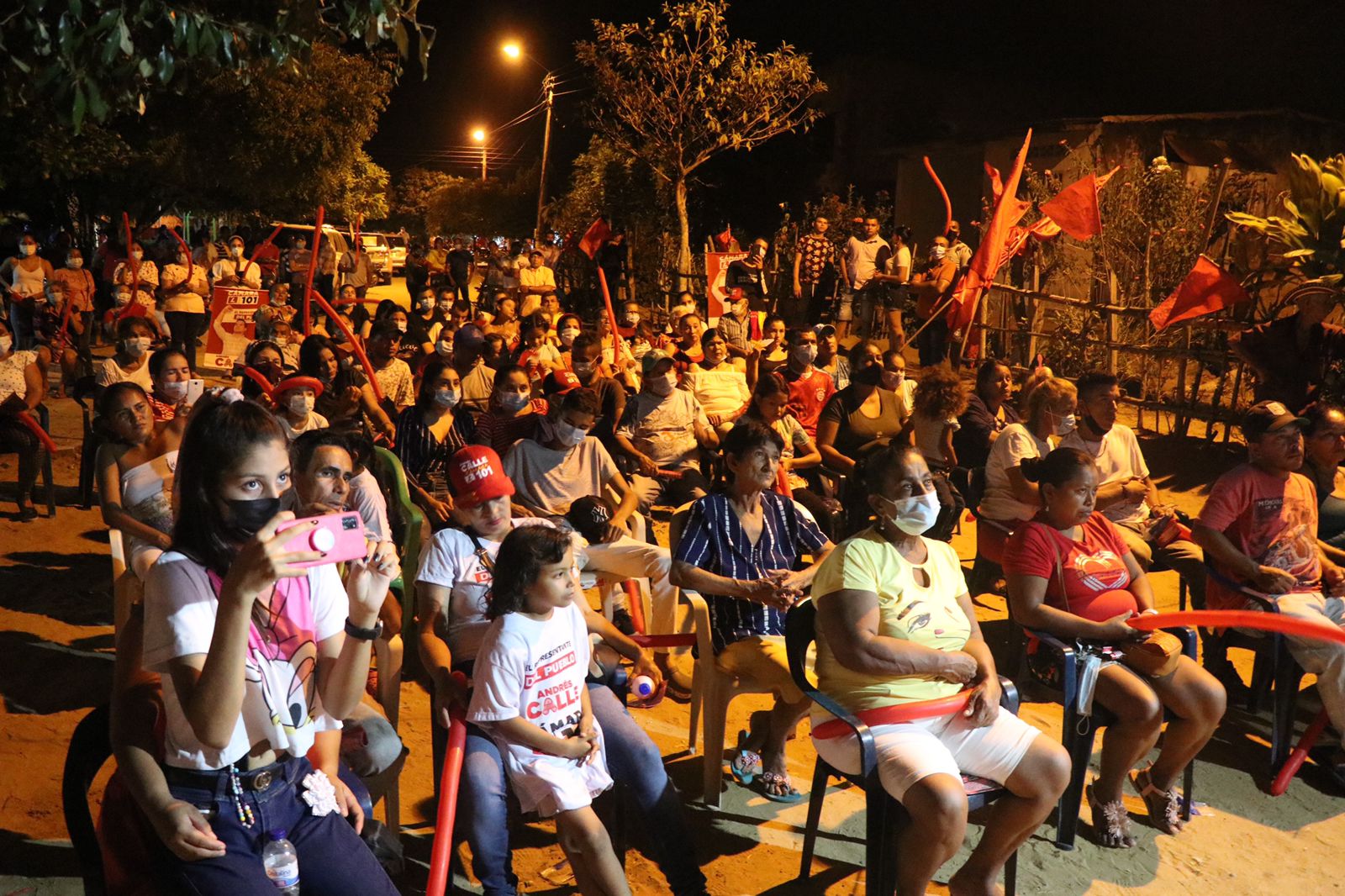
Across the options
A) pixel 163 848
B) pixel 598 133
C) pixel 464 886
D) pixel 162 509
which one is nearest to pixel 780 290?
pixel 598 133

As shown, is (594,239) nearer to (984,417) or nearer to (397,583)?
(984,417)

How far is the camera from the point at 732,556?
479cm

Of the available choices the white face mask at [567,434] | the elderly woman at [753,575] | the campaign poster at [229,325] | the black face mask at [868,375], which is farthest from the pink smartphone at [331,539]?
the campaign poster at [229,325]

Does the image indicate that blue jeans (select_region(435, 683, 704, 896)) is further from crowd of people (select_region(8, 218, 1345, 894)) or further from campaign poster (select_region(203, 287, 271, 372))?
campaign poster (select_region(203, 287, 271, 372))

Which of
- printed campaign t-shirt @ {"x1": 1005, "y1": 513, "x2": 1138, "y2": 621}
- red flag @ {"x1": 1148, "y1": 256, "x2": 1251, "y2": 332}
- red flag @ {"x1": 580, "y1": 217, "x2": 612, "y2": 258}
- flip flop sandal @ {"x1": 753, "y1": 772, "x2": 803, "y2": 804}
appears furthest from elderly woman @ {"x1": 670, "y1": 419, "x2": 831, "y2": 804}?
red flag @ {"x1": 580, "y1": 217, "x2": 612, "y2": 258}

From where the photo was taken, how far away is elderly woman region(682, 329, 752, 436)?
8.87 metres

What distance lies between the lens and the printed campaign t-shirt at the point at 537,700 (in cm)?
350

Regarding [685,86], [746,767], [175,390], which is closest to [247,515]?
[746,767]

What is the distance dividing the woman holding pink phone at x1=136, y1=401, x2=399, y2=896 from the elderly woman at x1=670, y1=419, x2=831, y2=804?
198 centimetres

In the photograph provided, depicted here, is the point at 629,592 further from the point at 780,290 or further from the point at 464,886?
the point at 780,290

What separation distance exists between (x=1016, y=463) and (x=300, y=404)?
3860 mm

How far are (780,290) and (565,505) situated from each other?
44.5ft

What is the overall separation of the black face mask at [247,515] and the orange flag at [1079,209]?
9.81 metres

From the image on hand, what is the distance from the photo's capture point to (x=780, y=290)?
19219mm
